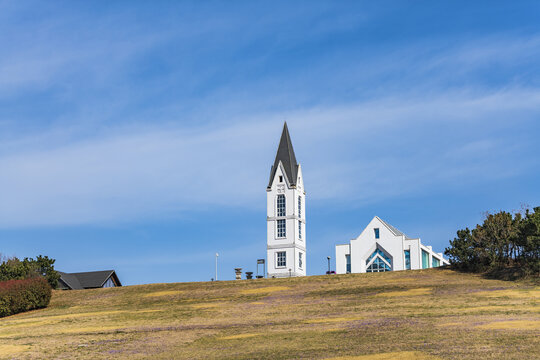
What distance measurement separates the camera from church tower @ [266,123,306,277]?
8725 cm

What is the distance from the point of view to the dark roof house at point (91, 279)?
297 feet

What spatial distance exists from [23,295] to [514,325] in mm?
38334

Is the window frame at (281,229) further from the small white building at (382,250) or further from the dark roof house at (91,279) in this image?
the dark roof house at (91,279)

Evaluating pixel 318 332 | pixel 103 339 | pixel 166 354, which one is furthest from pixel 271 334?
pixel 103 339

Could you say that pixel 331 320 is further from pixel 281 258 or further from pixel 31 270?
pixel 281 258

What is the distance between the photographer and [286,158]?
91.8 metres

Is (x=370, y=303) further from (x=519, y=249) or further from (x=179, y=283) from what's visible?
(x=179, y=283)

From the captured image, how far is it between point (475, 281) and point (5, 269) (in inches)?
1660

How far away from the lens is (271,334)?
3500 cm

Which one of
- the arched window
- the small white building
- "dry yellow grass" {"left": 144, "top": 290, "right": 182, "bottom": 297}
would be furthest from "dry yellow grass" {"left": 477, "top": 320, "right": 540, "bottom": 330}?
the arched window

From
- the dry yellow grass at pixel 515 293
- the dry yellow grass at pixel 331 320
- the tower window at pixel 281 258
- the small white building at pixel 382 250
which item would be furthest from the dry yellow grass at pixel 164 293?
the small white building at pixel 382 250

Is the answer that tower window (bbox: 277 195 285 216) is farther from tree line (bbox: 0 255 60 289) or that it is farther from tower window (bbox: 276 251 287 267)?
tree line (bbox: 0 255 60 289)

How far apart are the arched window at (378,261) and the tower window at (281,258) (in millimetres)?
10984

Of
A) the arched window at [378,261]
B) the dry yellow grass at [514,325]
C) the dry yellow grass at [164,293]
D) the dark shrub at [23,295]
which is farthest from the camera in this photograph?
the arched window at [378,261]
